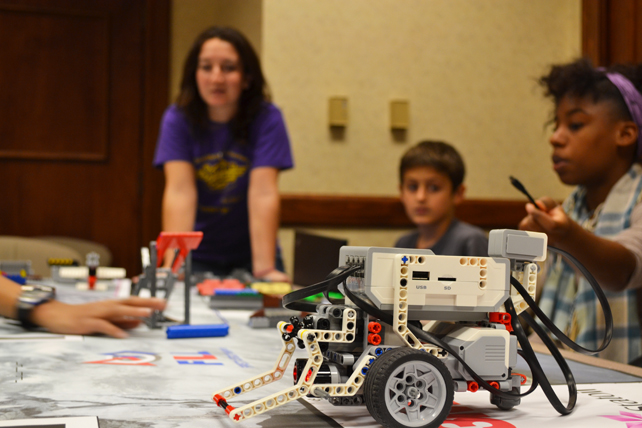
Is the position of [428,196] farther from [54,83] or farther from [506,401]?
[54,83]

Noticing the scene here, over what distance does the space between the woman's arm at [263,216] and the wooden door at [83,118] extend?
4.62ft

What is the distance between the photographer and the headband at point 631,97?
145 cm

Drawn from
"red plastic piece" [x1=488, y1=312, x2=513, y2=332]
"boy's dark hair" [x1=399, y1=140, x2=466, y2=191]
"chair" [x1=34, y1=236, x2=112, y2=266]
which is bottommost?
"chair" [x1=34, y1=236, x2=112, y2=266]

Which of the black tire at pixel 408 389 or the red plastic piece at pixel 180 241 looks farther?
the red plastic piece at pixel 180 241

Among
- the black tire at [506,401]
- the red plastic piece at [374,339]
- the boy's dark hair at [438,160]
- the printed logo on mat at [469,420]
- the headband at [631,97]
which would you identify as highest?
the headband at [631,97]

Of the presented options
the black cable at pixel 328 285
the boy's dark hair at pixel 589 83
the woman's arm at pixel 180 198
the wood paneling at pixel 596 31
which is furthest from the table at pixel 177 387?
the wood paneling at pixel 596 31

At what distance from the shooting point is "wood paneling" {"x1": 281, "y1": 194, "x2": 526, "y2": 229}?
263 cm

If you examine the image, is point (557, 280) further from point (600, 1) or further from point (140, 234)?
point (140, 234)

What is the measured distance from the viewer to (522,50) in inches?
116

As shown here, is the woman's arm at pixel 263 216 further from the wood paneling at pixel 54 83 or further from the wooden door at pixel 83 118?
the wood paneling at pixel 54 83

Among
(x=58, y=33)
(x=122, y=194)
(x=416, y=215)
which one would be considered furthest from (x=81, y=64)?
(x=416, y=215)

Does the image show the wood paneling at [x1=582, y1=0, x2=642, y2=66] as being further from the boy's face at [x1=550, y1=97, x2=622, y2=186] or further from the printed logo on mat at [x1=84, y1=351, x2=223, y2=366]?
the printed logo on mat at [x1=84, y1=351, x2=223, y2=366]

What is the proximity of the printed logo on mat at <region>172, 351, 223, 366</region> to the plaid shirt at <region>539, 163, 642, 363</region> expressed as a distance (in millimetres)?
889

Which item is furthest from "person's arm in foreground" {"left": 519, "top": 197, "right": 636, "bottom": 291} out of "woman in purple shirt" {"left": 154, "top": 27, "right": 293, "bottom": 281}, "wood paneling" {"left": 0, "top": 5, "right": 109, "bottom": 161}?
"wood paneling" {"left": 0, "top": 5, "right": 109, "bottom": 161}
